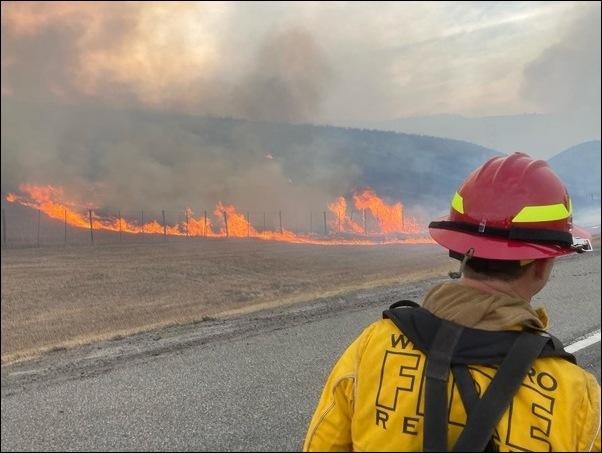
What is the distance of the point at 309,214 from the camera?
29562 millimetres

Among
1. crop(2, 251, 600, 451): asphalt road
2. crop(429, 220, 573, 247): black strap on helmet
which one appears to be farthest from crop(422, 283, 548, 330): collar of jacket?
crop(2, 251, 600, 451): asphalt road

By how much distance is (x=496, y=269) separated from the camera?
40.3 inches

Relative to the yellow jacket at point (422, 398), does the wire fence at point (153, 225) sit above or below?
above

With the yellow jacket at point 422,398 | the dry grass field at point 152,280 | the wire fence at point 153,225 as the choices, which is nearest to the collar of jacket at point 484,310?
the yellow jacket at point 422,398

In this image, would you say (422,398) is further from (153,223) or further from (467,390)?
(153,223)

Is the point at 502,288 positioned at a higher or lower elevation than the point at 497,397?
higher

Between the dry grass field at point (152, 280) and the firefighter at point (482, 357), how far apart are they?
12547mm

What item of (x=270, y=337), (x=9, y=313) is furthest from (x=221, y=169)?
(x=270, y=337)

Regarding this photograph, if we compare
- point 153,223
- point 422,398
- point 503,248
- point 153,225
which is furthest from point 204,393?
point 153,223

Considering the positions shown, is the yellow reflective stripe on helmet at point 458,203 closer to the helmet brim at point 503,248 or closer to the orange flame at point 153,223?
the helmet brim at point 503,248

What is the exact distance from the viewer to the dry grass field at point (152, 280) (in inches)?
610

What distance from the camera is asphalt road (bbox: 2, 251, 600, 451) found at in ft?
9.90

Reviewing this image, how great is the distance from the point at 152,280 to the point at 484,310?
2174 centimetres

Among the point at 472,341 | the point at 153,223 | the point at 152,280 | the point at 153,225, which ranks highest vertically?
the point at 153,223
